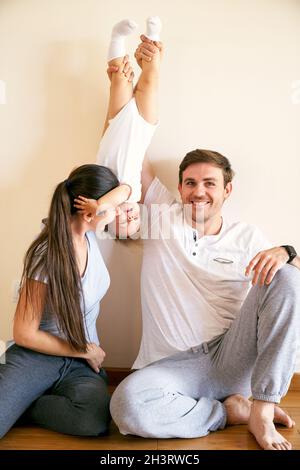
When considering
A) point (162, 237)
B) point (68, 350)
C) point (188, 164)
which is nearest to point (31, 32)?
point (188, 164)

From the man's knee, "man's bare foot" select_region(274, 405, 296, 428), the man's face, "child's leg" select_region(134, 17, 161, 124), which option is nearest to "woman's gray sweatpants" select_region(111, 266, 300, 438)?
the man's knee

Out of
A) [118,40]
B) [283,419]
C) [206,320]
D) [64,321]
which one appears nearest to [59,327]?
[64,321]

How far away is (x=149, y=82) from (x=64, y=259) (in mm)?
744

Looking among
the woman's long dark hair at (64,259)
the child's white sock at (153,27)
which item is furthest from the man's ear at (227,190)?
the child's white sock at (153,27)

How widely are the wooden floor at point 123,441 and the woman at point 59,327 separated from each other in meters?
0.03

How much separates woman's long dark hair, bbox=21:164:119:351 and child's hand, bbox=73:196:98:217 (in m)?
0.02

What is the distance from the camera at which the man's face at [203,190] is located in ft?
5.25

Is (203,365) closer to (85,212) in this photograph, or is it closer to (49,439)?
(49,439)

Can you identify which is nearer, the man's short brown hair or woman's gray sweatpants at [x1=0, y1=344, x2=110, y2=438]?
woman's gray sweatpants at [x1=0, y1=344, x2=110, y2=438]

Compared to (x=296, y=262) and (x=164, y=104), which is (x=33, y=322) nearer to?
(x=296, y=262)

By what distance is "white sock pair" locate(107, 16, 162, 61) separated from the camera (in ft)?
5.09

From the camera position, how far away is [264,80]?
5.80ft

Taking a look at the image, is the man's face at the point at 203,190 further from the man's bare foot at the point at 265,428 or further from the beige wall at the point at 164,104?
the man's bare foot at the point at 265,428

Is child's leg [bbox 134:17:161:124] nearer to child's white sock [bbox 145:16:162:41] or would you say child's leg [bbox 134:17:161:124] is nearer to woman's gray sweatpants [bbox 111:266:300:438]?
child's white sock [bbox 145:16:162:41]
